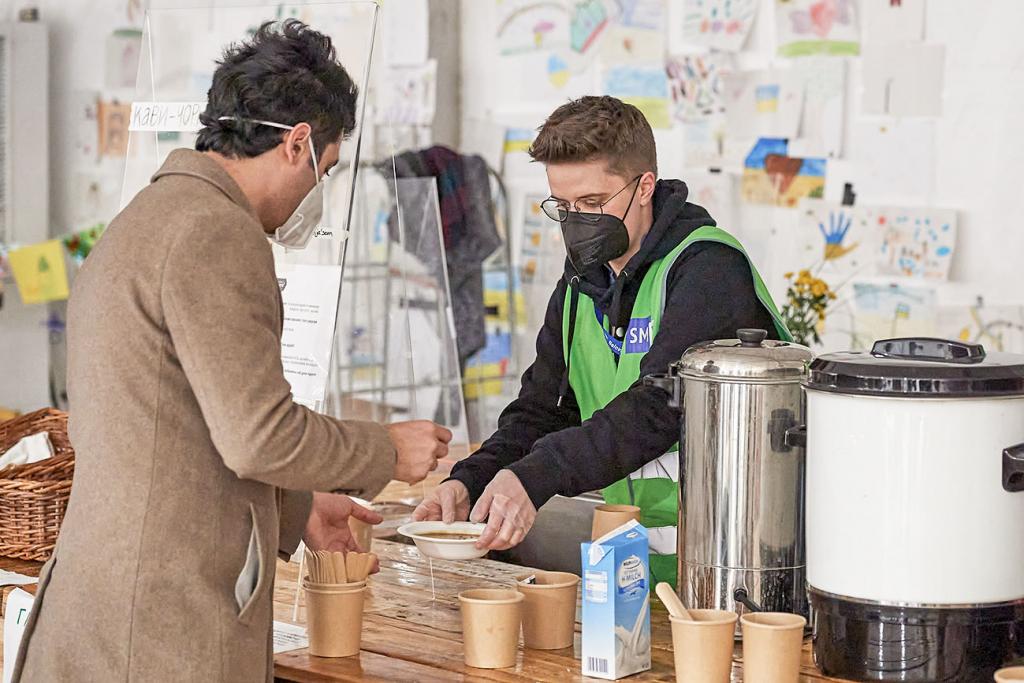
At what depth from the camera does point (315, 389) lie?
2297mm

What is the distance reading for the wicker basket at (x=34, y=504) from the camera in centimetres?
234

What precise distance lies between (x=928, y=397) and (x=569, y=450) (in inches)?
26.3

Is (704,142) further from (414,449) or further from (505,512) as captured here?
(414,449)

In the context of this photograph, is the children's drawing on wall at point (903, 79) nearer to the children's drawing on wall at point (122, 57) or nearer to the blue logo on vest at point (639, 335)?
the blue logo on vest at point (639, 335)

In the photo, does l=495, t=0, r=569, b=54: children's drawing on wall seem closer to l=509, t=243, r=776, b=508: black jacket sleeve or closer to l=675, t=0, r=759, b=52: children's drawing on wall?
l=675, t=0, r=759, b=52: children's drawing on wall

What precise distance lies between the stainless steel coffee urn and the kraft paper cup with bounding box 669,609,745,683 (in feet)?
0.52

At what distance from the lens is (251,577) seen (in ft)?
5.50

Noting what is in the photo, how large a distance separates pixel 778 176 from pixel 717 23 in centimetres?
58

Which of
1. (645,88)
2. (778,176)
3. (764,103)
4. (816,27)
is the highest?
(816,27)

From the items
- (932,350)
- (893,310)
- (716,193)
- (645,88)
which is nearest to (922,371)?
(932,350)

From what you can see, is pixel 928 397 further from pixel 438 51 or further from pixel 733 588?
pixel 438 51

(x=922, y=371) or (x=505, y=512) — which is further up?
(x=922, y=371)

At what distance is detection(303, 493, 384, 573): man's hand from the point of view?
201 centimetres

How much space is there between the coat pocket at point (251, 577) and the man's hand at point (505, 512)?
14.4 inches
